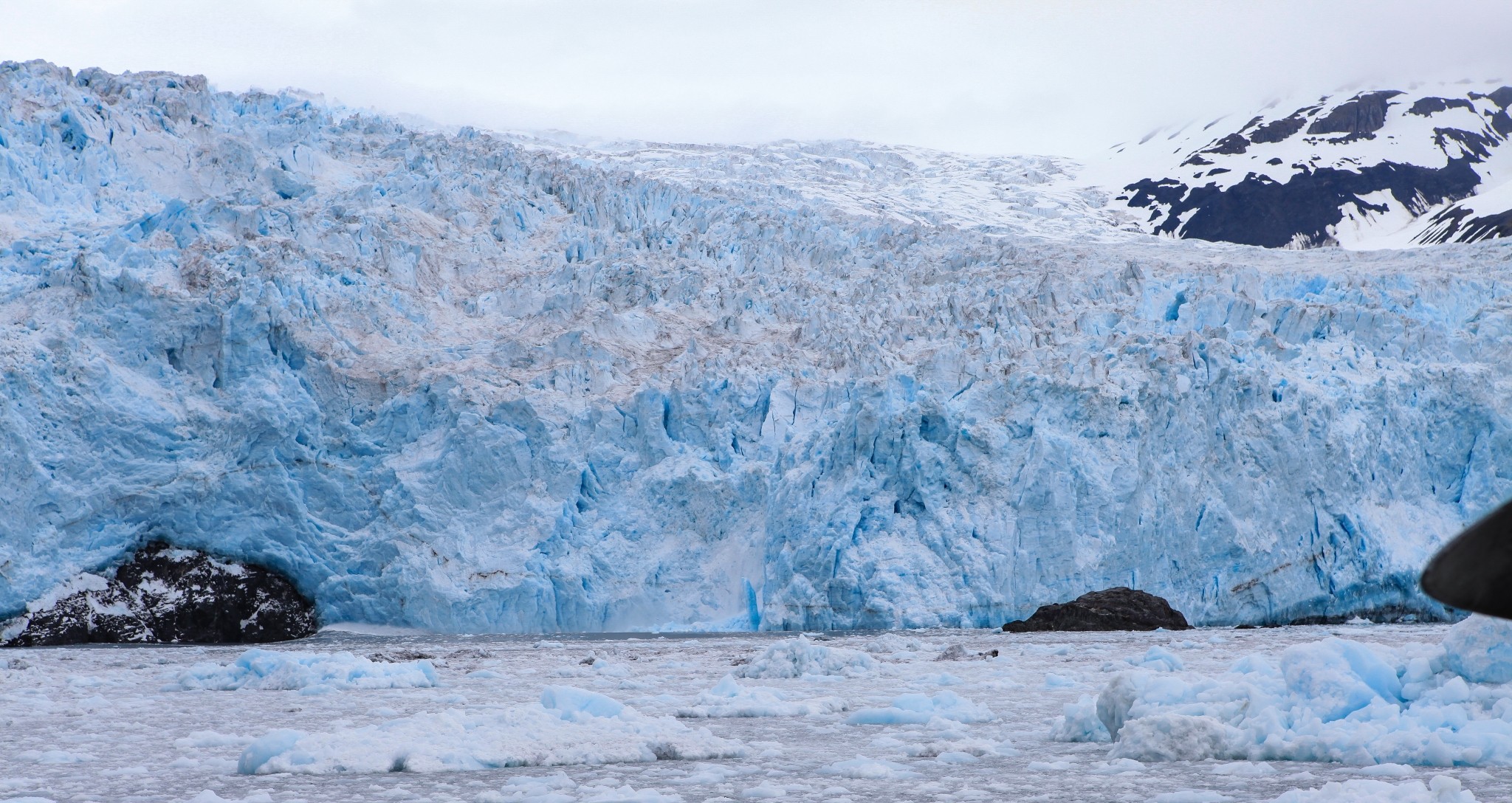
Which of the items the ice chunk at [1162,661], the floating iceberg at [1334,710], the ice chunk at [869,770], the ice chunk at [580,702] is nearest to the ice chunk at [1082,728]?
the floating iceberg at [1334,710]

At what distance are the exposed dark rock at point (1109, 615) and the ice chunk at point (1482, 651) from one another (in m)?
10.4

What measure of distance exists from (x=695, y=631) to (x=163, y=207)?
11.4m

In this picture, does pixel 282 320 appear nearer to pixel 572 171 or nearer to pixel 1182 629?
pixel 572 171

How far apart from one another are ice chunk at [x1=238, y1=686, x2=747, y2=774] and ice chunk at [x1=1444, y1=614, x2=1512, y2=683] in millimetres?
3415

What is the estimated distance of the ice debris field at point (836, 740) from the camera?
184 inches

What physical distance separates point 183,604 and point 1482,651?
16.3 m

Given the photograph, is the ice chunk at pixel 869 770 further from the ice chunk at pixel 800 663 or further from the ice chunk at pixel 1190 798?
the ice chunk at pixel 800 663

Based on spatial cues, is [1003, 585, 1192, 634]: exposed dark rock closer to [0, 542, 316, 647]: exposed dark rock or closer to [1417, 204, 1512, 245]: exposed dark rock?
[0, 542, 316, 647]: exposed dark rock

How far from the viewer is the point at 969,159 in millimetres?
41188

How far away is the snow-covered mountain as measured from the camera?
3872 cm

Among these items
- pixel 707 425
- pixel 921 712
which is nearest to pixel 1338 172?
pixel 707 425

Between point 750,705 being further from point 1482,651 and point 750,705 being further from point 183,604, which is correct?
point 183,604

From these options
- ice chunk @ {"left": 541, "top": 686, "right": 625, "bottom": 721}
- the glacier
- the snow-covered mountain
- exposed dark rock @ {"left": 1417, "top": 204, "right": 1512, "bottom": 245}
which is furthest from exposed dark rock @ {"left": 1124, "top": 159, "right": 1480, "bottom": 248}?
ice chunk @ {"left": 541, "top": 686, "right": 625, "bottom": 721}

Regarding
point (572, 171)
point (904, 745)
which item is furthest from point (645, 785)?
point (572, 171)
